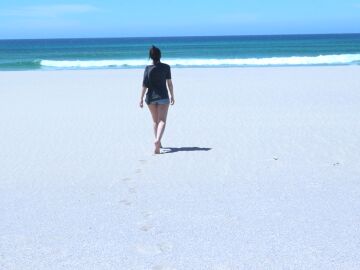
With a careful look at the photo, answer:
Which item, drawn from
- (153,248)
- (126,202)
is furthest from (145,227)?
(126,202)

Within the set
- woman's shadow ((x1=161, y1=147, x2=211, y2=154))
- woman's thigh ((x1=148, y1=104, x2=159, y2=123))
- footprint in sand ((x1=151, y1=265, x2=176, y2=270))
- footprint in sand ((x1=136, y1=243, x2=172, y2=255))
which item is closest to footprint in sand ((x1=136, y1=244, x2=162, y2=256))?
footprint in sand ((x1=136, y1=243, x2=172, y2=255))

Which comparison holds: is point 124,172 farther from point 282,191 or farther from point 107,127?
point 107,127

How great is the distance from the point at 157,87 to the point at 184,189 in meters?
1.95

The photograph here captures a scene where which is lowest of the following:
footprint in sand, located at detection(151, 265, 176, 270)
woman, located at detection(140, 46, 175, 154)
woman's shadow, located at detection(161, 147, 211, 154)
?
woman's shadow, located at detection(161, 147, 211, 154)

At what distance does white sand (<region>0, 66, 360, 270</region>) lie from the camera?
4160 millimetres

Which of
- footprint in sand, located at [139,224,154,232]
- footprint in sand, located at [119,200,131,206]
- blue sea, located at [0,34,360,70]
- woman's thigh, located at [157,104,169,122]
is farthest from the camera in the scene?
blue sea, located at [0,34,360,70]

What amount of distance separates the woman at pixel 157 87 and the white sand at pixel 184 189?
45cm

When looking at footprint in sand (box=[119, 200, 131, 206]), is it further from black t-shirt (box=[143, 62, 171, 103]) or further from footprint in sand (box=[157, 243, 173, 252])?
black t-shirt (box=[143, 62, 171, 103])

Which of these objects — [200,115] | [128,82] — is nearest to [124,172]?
[200,115]

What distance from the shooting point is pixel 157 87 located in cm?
748

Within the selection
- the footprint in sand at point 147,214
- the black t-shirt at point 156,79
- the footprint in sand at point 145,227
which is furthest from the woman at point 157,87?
the footprint in sand at point 145,227

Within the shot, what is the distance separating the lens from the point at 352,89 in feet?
51.6

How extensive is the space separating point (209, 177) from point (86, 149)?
7.74ft

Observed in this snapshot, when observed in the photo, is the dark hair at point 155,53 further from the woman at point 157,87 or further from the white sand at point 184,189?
the white sand at point 184,189
